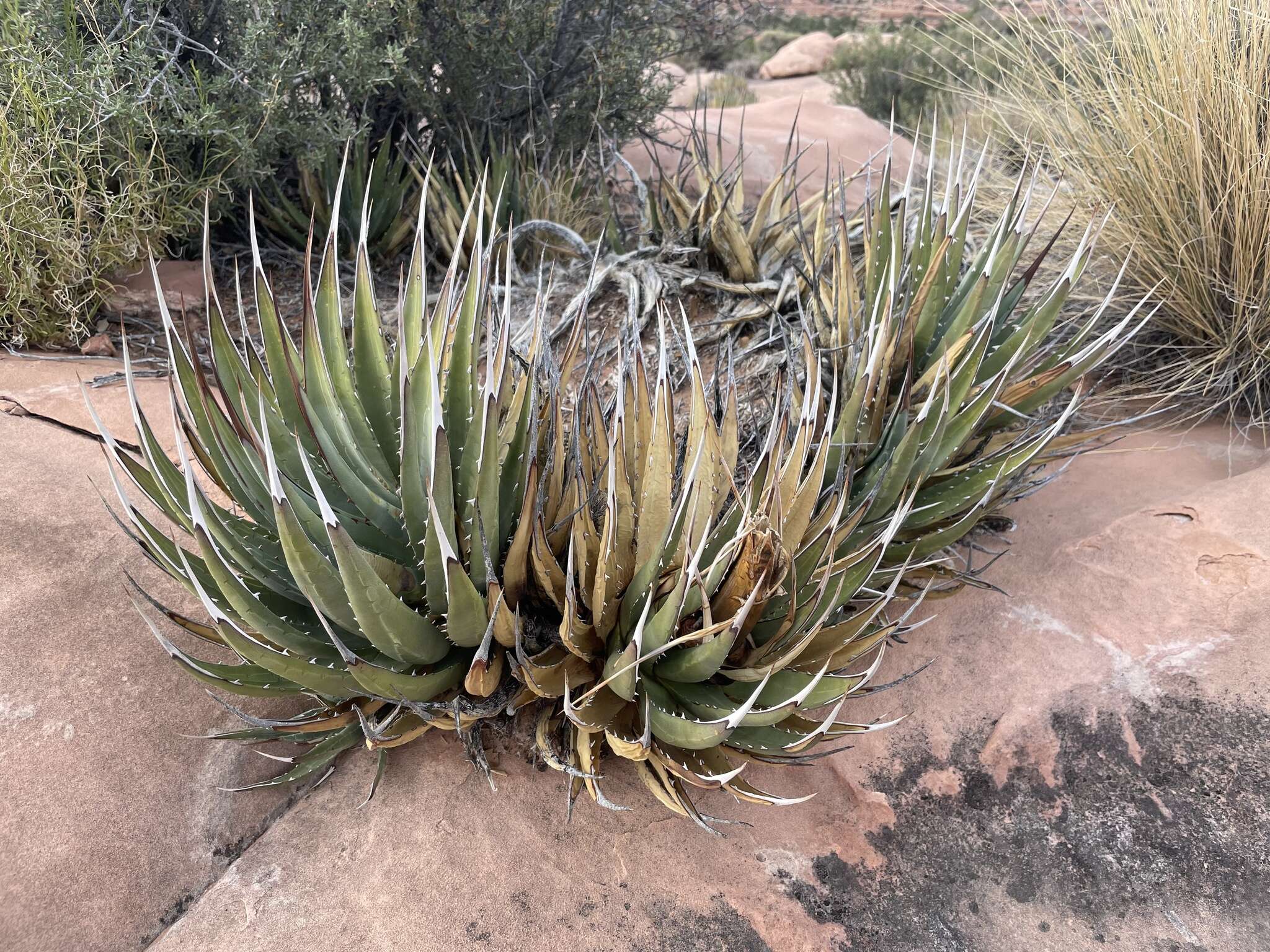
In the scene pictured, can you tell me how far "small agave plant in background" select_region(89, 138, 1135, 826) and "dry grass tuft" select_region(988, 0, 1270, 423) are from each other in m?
1.76

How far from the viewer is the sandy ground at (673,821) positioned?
5.95 feet

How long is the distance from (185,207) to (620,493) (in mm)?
2895

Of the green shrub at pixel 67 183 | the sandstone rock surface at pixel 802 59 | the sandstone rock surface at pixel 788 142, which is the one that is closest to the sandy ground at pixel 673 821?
the green shrub at pixel 67 183

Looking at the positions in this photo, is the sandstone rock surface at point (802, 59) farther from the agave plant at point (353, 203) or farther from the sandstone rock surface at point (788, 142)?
the agave plant at point (353, 203)

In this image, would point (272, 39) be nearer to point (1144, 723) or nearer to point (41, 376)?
point (41, 376)

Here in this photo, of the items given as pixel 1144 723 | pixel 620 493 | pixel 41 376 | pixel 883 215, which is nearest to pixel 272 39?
pixel 41 376

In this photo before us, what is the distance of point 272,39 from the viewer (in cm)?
388

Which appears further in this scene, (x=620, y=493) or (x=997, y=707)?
(x=997, y=707)

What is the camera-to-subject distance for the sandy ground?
1814 mm

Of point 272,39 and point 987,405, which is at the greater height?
point 272,39

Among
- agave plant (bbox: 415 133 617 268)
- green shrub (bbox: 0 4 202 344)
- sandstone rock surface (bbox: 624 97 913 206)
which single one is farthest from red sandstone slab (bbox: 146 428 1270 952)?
sandstone rock surface (bbox: 624 97 913 206)

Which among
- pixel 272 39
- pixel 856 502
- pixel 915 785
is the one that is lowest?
pixel 915 785

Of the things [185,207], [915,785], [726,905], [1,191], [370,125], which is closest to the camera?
[726,905]

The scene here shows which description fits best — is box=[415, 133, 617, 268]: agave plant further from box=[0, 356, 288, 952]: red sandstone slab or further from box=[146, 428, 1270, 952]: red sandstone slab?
box=[146, 428, 1270, 952]: red sandstone slab
